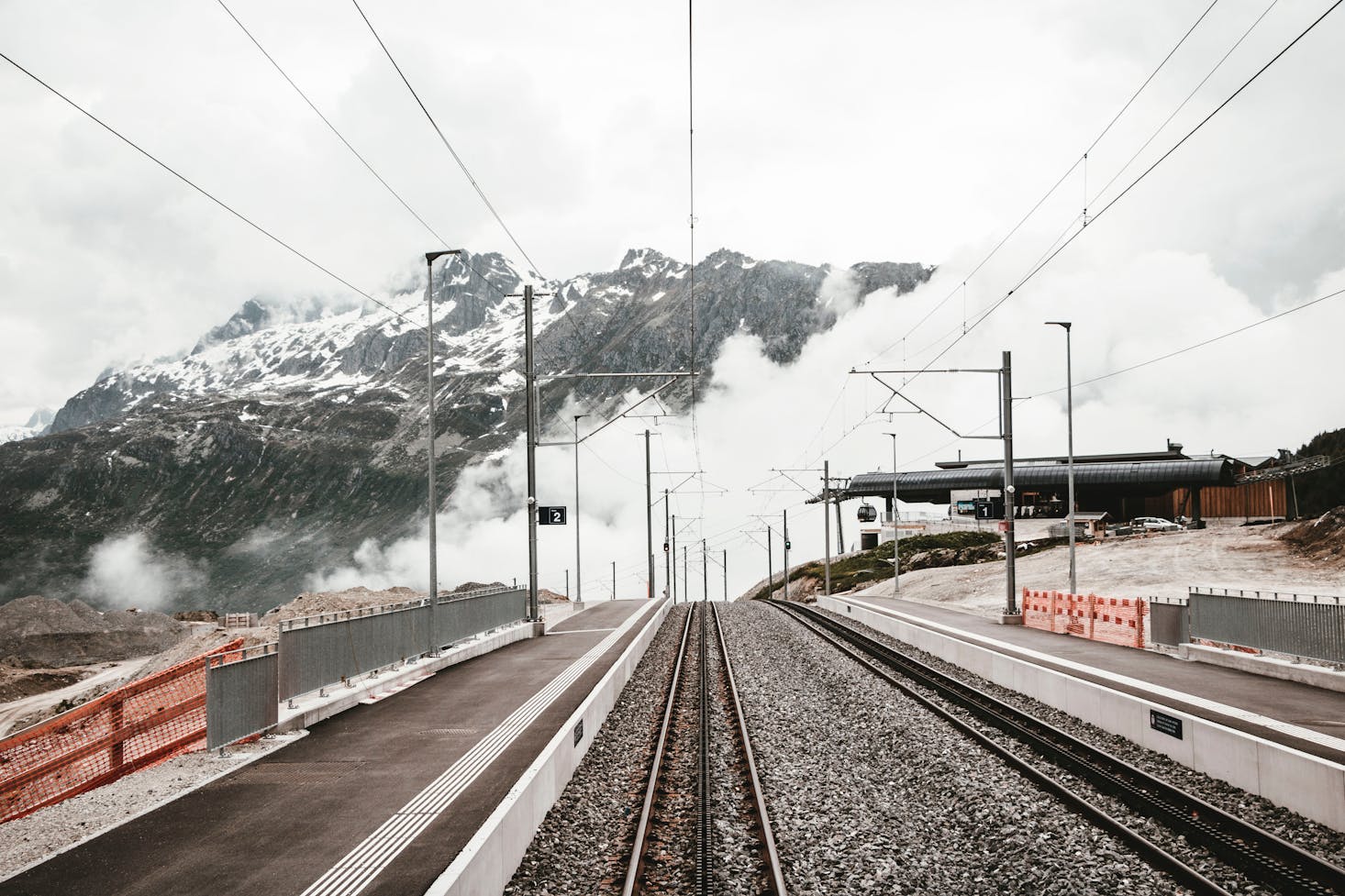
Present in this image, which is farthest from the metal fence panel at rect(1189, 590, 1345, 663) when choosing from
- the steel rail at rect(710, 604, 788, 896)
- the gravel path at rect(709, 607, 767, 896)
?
the gravel path at rect(709, 607, 767, 896)

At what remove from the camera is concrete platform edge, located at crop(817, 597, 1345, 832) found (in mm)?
10289

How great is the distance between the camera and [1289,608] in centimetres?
1905

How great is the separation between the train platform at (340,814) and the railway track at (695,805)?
1615 mm

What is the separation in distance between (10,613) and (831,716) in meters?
76.7

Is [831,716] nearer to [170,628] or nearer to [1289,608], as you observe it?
[1289,608]

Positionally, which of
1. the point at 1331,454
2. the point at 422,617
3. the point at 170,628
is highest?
the point at 1331,454

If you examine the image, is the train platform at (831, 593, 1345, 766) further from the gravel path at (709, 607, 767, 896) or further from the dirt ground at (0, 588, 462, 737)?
the dirt ground at (0, 588, 462, 737)

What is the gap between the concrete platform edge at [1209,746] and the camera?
405 inches

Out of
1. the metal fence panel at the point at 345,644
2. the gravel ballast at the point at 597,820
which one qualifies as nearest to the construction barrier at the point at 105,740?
the metal fence panel at the point at 345,644

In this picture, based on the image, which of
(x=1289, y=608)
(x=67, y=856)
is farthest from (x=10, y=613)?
(x=1289, y=608)

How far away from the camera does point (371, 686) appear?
1791 centimetres

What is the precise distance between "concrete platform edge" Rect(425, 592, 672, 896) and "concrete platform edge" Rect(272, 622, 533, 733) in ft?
14.2

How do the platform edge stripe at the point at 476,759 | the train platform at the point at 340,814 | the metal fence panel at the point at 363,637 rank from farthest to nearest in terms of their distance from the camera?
1. the metal fence panel at the point at 363,637
2. the platform edge stripe at the point at 476,759
3. the train platform at the point at 340,814

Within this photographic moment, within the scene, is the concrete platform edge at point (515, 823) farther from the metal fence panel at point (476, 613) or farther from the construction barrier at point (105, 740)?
the metal fence panel at point (476, 613)
